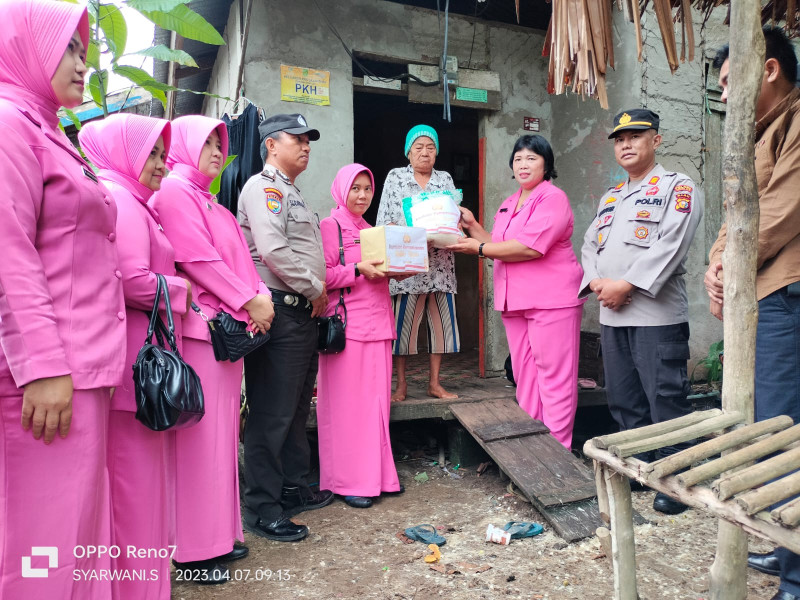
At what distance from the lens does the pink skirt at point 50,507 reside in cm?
154

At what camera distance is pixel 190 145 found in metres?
2.64

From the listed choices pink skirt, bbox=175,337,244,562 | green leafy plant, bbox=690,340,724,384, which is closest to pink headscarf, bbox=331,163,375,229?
pink skirt, bbox=175,337,244,562

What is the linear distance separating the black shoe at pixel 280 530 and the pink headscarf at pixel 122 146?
173 centimetres

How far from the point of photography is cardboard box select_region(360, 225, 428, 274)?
11.1 ft

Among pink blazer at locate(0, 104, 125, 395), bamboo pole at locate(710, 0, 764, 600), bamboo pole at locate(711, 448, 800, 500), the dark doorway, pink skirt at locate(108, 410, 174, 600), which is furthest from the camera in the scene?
the dark doorway

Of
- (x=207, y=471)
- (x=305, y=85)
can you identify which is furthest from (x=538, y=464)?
(x=305, y=85)

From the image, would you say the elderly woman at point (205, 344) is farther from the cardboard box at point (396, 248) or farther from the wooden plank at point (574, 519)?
the wooden plank at point (574, 519)

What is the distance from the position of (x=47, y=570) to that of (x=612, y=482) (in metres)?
1.64

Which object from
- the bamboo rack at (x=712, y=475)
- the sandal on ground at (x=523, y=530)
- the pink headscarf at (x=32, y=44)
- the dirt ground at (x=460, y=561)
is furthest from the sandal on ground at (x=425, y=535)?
the pink headscarf at (x=32, y=44)

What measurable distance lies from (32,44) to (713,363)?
5367mm

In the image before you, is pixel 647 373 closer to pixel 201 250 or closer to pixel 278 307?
pixel 278 307

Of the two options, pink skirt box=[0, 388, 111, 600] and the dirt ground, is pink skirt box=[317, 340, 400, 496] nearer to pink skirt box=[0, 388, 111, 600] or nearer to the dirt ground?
the dirt ground

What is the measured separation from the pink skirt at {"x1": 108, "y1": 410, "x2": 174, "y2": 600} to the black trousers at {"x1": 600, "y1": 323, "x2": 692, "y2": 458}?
2559 millimetres

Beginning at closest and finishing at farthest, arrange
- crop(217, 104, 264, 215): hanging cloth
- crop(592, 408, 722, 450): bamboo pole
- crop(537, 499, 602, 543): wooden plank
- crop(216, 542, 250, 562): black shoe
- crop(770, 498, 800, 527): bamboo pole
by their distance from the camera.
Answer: crop(770, 498, 800, 527): bamboo pole, crop(592, 408, 722, 450): bamboo pole, crop(216, 542, 250, 562): black shoe, crop(537, 499, 602, 543): wooden plank, crop(217, 104, 264, 215): hanging cloth
